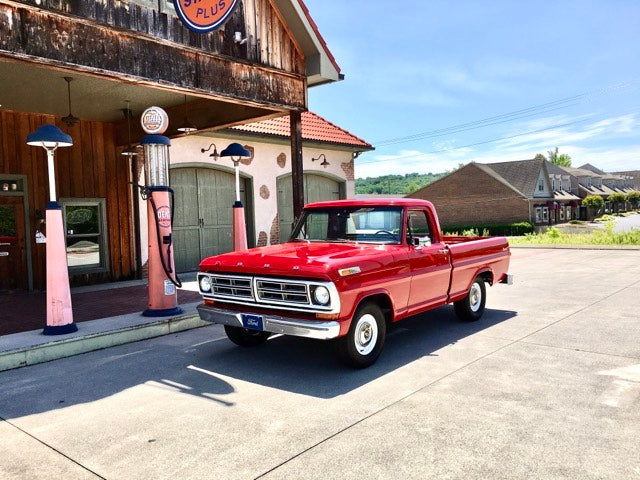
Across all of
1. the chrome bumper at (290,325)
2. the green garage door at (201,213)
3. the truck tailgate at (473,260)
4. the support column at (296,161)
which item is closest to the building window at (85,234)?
the green garage door at (201,213)

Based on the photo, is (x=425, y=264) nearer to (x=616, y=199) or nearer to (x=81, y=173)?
(x=81, y=173)

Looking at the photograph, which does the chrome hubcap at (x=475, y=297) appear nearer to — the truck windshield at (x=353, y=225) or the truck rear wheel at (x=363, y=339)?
the truck windshield at (x=353, y=225)

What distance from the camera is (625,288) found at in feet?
34.3

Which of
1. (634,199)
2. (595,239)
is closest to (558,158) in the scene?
(634,199)

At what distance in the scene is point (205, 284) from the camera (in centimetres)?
609

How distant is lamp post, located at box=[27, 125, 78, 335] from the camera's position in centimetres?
659

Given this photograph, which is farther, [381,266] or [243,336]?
[243,336]

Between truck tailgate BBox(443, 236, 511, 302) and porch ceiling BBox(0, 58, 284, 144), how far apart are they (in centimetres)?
436

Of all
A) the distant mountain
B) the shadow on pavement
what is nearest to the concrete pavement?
the shadow on pavement

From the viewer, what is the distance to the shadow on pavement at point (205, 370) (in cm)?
492

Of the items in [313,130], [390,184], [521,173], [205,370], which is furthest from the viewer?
[390,184]

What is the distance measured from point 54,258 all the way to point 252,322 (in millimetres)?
2998

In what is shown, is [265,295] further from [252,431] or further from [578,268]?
[578,268]

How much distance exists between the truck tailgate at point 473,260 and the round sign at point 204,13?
15.5 ft
